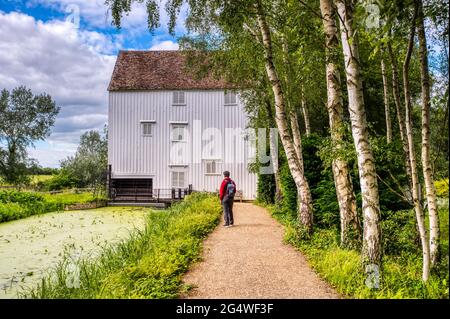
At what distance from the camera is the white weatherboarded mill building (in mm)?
29953

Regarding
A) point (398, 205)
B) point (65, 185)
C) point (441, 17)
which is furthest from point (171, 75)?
point (441, 17)

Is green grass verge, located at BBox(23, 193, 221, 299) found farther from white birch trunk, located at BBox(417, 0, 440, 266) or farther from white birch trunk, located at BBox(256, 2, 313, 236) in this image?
white birch trunk, located at BBox(417, 0, 440, 266)

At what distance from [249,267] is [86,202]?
2235 cm

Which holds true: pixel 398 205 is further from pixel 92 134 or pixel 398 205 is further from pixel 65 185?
pixel 92 134

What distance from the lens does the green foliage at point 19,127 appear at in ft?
116

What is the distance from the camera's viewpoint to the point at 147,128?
30406mm

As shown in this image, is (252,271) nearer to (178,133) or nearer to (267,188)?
(267,188)

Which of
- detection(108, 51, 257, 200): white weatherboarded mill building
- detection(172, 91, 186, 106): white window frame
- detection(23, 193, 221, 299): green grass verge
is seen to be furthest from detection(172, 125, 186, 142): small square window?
detection(23, 193, 221, 299): green grass verge

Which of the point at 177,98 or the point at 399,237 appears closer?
the point at 399,237

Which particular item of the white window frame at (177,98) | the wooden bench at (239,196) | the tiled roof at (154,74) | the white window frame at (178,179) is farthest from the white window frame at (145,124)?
the wooden bench at (239,196)

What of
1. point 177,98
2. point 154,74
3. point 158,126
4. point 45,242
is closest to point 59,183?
point 158,126

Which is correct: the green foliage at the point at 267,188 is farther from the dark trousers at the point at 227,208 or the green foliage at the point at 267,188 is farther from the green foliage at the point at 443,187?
the green foliage at the point at 443,187

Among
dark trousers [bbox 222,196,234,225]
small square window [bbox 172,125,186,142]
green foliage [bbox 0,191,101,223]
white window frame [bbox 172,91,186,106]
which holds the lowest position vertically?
green foliage [bbox 0,191,101,223]

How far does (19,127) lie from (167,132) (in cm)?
1539
